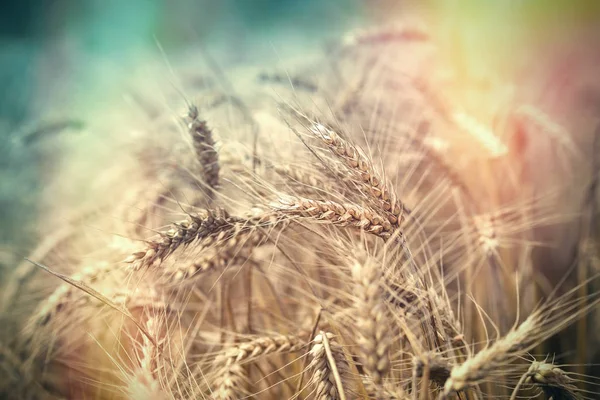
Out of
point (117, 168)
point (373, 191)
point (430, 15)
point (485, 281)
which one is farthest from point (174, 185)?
point (430, 15)

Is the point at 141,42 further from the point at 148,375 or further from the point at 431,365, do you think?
the point at 431,365

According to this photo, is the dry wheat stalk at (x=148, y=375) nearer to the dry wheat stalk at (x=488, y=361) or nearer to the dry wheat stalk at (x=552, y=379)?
the dry wheat stalk at (x=488, y=361)

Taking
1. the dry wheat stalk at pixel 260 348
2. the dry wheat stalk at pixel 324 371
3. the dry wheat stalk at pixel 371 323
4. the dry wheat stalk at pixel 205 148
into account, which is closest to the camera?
the dry wheat stalk at pixel 371 323

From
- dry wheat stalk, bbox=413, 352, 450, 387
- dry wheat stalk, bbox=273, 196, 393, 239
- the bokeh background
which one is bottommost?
dry wheat stalk, bbox=413, 352, 450, 387

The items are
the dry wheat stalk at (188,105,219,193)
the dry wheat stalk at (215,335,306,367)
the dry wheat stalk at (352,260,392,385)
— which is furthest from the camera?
the dry wheat stalk at (188,105,219,193)

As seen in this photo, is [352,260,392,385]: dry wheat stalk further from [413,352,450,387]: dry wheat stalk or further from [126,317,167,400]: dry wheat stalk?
[126,317,167,400]: dry wheat stalk

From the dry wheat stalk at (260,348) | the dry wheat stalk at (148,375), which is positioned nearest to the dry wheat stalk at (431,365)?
the dry wheat stalk at (260,348)

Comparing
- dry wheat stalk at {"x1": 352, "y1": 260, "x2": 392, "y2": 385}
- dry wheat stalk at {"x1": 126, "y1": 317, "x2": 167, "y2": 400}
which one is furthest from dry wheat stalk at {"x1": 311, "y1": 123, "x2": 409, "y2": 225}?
dry wheat stalk at {"x1": 126, "y1": 317, "x2": 167, "y2": 400}
